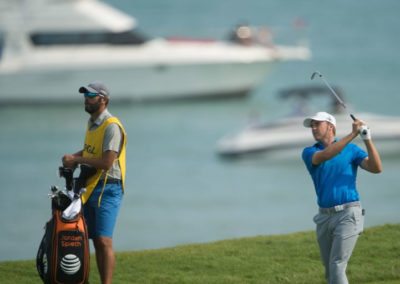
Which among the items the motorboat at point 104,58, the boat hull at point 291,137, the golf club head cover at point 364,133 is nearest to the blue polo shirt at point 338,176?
the golf club head cover at point 364,133

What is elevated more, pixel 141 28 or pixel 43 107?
pixel 141 28

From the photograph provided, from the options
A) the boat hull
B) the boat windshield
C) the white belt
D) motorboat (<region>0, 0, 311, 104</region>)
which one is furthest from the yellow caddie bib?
the boat windshield

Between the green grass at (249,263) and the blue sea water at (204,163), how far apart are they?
38.2ft

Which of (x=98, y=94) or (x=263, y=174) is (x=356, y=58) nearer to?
(x=263, y=174)

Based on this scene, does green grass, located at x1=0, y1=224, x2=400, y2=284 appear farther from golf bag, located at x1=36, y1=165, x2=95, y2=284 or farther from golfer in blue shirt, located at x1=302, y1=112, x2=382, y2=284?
golfer in blue shirt, located at x1=302, y1=112, x2=382, y2=284

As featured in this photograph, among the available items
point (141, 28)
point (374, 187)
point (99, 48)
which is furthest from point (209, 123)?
point (141, 28)

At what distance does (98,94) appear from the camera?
8477 mm

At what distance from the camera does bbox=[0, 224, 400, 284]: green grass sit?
950 centimetres

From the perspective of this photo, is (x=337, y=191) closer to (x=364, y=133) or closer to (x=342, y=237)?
(x=342, y=237)

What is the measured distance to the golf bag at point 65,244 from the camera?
8.29m

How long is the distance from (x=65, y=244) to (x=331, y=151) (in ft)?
5.81

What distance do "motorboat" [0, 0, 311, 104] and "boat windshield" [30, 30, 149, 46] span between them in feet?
0.10

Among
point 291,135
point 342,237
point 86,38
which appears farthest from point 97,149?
point 86,38

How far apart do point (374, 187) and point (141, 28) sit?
3142 cm
